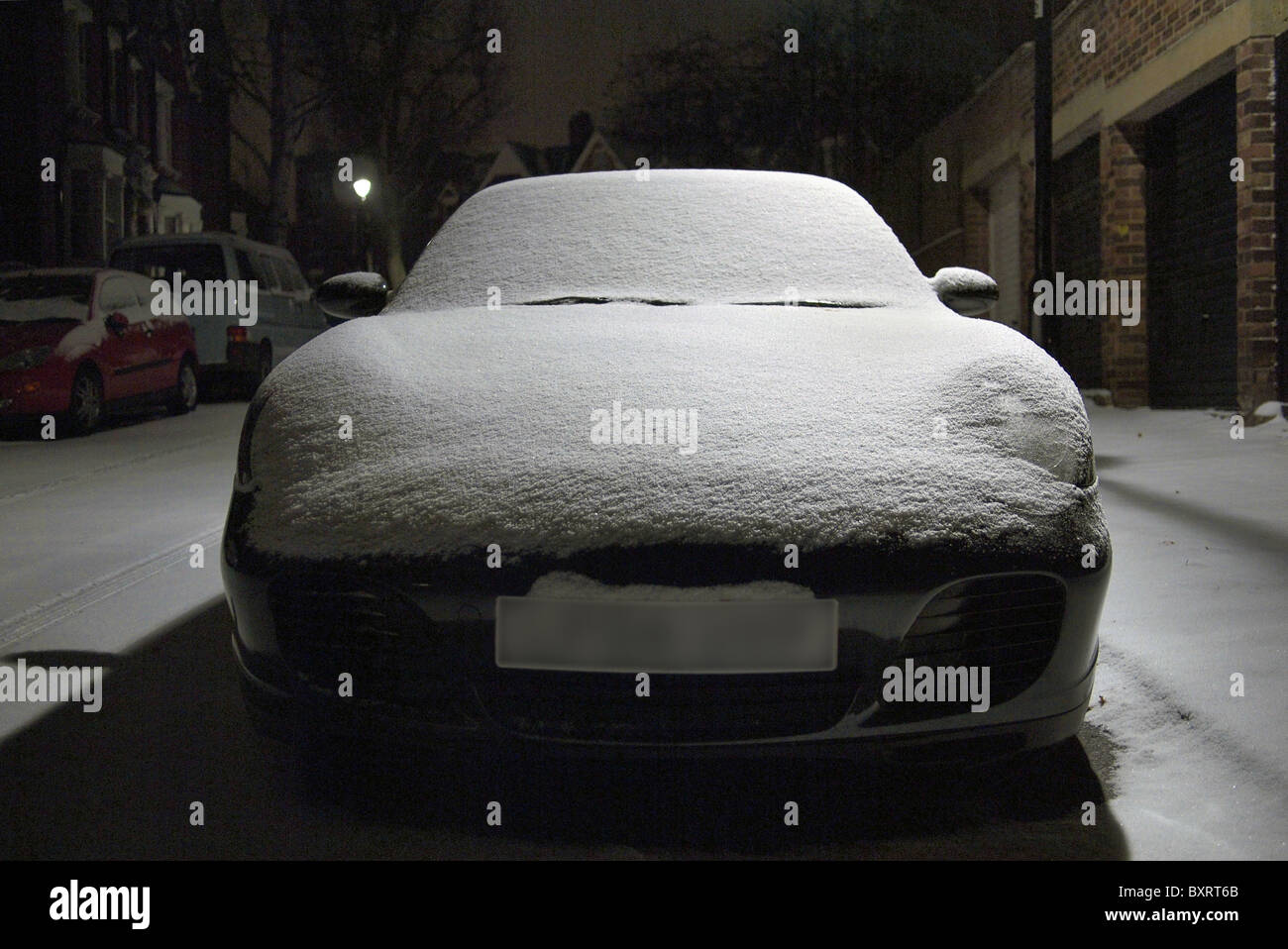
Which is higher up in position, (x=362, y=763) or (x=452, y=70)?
(x=452, y=70)

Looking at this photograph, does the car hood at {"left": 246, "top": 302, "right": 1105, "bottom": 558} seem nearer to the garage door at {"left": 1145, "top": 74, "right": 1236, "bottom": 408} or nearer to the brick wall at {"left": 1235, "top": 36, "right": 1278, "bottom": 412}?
the brick wall at {"left": 1235, "top": 36, "right": 1278, "bottom": 412}

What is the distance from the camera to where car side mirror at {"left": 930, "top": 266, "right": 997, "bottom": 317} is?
4293 mm

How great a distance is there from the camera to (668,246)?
4.14 m

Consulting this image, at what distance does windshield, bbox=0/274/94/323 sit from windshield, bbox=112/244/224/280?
4117 mm

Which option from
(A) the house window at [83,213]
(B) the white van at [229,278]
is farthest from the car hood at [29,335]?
(A) the house window at [83,213]

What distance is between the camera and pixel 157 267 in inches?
683

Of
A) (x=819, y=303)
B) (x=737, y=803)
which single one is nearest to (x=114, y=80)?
(x=819, y=303)

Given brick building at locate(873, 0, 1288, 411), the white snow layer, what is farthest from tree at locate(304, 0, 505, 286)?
the white snow layer

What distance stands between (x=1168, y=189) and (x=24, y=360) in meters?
10.6

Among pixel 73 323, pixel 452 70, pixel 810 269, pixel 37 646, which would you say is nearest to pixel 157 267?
pixel 73 323

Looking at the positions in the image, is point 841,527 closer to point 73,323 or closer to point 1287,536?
point 1287,536

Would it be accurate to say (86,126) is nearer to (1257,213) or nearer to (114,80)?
(114,80)

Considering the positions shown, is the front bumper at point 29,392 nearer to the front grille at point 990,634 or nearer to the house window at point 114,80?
the front grille at point 990,634
